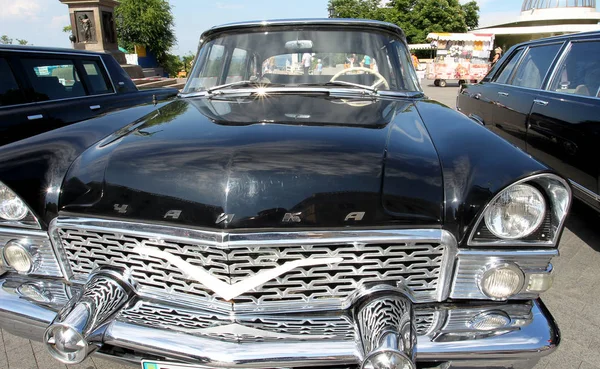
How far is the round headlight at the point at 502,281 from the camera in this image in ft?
5.25

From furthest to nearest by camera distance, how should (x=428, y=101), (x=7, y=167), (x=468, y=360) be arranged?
(x=428, y=101), (x=7, y=167), (x=468, y=360)

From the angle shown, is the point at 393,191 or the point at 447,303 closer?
the point at 393,191

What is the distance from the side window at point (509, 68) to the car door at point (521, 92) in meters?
0.06

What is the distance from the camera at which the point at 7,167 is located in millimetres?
1753

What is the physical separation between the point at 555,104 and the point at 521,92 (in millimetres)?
801

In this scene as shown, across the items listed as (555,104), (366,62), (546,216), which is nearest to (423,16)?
(555,104)

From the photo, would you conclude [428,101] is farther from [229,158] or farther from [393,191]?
[229,158]

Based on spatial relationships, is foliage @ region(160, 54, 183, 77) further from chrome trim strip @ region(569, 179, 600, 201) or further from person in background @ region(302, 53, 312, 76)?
chrome trim strip @ region(569, 179, 600, 201)

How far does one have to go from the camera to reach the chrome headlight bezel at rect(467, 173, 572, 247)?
1.53m

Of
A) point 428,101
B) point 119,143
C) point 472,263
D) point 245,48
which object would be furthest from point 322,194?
point 245,48

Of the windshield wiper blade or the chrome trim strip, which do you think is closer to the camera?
the windshield wiper blade

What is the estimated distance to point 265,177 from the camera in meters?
1.56

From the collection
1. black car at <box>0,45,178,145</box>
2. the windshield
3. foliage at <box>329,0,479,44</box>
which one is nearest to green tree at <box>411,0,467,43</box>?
foliage at <box>329,0,479,44</box>

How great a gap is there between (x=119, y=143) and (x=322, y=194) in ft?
3.19
